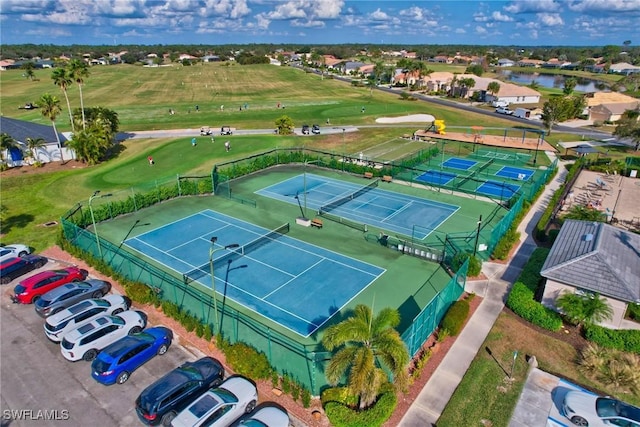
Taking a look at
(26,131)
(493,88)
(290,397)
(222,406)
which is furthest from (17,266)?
(493,88)

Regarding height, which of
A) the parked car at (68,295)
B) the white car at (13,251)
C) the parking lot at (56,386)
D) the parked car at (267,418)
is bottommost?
the parking lot at (56,386)

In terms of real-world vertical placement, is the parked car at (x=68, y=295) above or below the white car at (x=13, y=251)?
above

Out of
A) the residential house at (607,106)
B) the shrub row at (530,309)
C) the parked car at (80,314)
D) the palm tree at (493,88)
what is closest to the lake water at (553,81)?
the palm tree at (493,88)

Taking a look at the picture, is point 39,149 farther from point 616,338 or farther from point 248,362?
point 616,338

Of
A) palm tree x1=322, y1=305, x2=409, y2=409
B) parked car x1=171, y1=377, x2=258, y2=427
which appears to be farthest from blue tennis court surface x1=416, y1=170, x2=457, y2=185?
parked car x1=171, y1=377, x2=258, y2=427

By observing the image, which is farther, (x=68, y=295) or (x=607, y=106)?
(x=607, y=106)

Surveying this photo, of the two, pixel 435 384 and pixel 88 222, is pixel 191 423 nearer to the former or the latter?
pixel 435 384

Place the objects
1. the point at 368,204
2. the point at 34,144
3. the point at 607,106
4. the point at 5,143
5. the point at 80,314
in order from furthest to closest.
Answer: the point at 607,106, the point at 34,144, the point at 5,143, the point at 368,204, the point at 80,314

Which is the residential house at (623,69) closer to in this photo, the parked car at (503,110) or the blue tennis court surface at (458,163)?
the parked car at (503,110)
